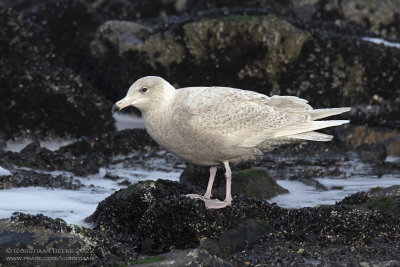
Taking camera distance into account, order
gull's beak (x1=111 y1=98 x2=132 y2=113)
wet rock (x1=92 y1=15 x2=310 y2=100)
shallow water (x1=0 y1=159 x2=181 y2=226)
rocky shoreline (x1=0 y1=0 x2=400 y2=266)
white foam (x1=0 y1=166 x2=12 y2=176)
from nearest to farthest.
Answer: rocky shoreline (x1=0 y1=0 x2=400 y2=266) → gull's beak (x1=111 y1=98 x2=132 y2=113) → shallow water (x1=0 y1=159 x2=181 y2=226) → white foam (x1=0 y1=166 x2=12 y2=176) → wet rock (x1=92 y1=15 x2=310 y2=100)

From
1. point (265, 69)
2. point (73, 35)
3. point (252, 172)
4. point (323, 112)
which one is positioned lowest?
point (252, 172)

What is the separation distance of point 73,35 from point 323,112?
10134mm

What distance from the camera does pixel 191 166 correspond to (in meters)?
8.76

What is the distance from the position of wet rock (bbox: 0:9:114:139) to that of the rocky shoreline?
3 cm

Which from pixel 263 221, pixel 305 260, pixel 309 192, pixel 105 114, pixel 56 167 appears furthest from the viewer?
pixel 105 114

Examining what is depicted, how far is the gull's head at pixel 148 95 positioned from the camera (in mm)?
6738

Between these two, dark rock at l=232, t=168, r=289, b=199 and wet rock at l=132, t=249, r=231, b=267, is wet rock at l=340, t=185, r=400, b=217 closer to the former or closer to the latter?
dark rock at l=232, t=168, r=289, b=199

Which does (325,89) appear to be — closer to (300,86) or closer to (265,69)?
(300,86)

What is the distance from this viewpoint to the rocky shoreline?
5.59 meters

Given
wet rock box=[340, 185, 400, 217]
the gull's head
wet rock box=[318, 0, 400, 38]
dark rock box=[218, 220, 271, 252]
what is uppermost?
wet rock box=[318, 0, 400, 38]

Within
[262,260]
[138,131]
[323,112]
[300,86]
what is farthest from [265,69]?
[262,260]

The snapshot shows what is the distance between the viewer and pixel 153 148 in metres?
11.7

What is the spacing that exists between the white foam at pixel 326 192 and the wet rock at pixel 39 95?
4.58 m

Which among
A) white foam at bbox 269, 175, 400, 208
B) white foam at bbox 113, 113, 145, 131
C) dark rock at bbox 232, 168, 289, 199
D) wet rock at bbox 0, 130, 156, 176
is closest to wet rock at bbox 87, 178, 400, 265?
dark rock at bbox 232, 168, 289, 199
